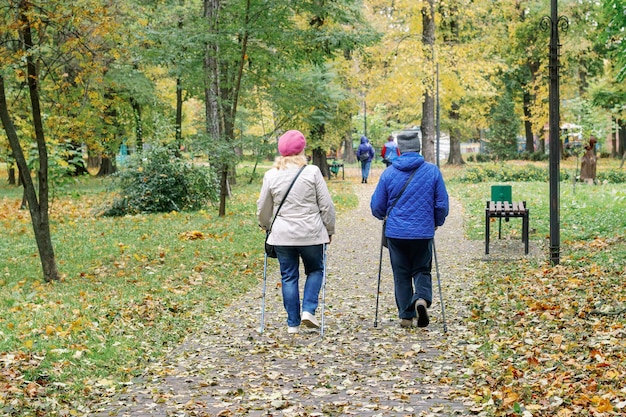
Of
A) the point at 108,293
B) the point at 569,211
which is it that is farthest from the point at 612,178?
the point at 108,293

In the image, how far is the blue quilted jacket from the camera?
812 centimetres

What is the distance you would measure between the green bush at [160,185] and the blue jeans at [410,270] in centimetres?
1377

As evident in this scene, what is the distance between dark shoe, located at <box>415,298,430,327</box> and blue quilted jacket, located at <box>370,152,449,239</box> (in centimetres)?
64

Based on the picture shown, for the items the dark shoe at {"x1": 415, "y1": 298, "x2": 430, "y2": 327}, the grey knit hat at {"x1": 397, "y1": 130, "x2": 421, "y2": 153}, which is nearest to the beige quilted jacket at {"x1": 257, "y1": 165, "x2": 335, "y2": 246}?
the grey knit hat at {"x1": 397, "y1": 130, "x2": 421, "y2": 153}

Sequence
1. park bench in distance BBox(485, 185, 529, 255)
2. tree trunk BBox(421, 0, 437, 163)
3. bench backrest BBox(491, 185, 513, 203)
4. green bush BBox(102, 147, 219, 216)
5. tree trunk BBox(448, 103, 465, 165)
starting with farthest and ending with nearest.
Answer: tree trunk BBox(448, 103, 465, 165) → tree trunk BBox(421, 0, 437, 163) → green bush BBox(102, 147, 219, 216) → bench backrest BBox(491, 185, 513, 203) → park bench in distance BBox(485, 185, 529, 255)

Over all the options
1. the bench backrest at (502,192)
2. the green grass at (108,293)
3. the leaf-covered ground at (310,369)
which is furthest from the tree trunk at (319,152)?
the leaf-covered ground at (310,369)

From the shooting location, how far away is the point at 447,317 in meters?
8.92

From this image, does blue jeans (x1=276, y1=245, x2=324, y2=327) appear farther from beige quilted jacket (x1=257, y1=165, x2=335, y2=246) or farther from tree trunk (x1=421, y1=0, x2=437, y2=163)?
tree trunk (x1=421, y1=0, x2=437, y2=163)

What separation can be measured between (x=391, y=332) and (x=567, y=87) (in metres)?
45.2

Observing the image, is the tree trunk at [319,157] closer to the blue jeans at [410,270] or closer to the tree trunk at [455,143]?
the tree trunk at [455,143]

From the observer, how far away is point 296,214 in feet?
26.0

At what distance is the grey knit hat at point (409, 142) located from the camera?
27.1 feet

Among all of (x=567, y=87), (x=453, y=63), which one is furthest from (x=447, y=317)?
(x=567, y=87)

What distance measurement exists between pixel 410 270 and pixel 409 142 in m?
1.28
